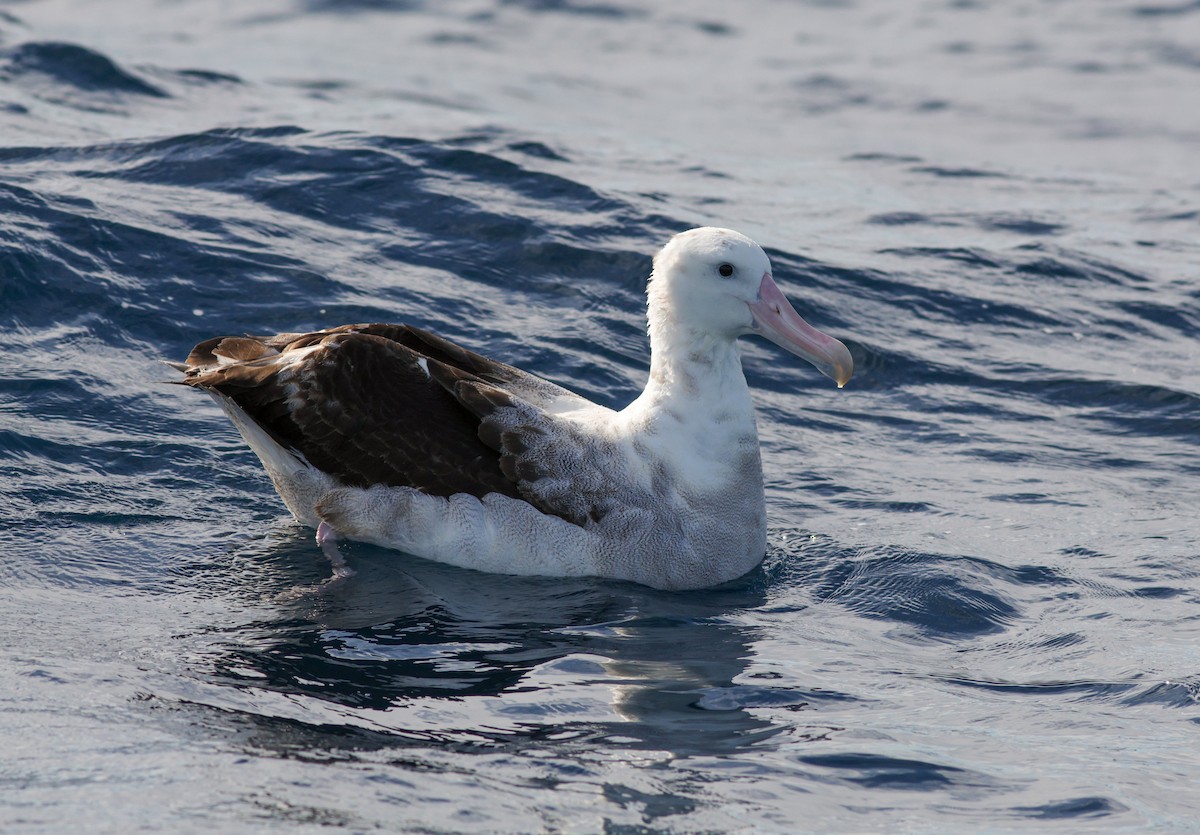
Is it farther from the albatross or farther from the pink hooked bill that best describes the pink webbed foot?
the pink hooked bill

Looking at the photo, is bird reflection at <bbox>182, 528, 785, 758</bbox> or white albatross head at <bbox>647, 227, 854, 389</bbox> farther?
white albatross head at <bbox>647, 227, 854, 389</bbox>

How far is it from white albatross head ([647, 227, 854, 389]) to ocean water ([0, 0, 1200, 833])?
49.9 inches

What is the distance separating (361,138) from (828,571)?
867cm

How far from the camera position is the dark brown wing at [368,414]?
8.20 m

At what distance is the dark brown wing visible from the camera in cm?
820

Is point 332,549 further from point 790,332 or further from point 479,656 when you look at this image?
point 790,332

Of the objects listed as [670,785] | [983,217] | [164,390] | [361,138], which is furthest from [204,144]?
[670,785]

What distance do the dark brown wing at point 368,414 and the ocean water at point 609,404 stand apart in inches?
20.5

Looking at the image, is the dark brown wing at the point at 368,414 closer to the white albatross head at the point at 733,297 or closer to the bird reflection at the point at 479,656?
the bird reflection at the point at 479,656

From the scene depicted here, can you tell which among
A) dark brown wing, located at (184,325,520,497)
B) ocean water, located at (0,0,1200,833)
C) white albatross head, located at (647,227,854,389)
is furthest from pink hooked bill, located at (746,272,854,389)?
dark brown wing, located at (184,325,520,497)

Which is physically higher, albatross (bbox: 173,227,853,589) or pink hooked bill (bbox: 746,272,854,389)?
pink hooked bill (bbox: 746,272,854,389)

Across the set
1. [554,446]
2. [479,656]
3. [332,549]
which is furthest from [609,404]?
[479,656]

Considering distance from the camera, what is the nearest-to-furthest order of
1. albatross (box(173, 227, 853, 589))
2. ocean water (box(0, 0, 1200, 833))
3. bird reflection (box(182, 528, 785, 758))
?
ocean water (box(0, 0, 1200, 833)), bird reflection (box(182, 528, 785, 758)), albatross (box(173, 227, 853, 589))

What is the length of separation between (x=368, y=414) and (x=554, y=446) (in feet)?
3.34
